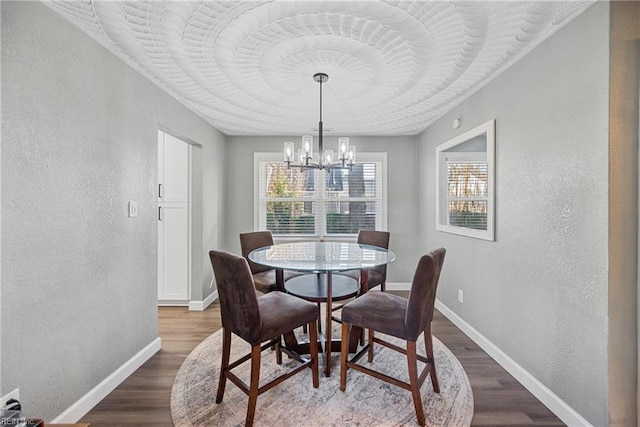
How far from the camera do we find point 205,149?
11.7 feet

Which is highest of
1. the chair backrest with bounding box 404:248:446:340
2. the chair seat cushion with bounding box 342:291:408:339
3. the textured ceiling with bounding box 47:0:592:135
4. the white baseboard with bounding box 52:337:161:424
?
the textured ceiling with bounding box 47:0:592:135

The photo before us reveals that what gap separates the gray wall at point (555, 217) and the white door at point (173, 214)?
333 centimetres

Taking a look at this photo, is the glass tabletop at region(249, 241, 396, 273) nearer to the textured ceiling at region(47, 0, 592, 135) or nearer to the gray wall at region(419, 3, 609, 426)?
the gray wall at region(419, 3, 609, 426)

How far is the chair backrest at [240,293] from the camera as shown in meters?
1.65

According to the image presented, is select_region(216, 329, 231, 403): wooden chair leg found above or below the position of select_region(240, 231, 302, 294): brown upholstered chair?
below

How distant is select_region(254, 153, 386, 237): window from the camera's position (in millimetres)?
4328

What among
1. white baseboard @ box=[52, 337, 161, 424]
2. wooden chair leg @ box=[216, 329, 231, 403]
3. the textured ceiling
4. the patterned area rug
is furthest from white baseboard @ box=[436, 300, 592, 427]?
white baseboard @ box=[52, 337, 161, 424]

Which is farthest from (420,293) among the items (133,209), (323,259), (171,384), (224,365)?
(133,209)

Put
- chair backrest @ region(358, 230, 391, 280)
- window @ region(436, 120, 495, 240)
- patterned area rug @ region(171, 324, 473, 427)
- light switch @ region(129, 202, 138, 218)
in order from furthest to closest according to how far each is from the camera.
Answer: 1. chair backrest @ region(358, 230, 391, 280)
2. window @ region(436, 120, 495, 240)
3. light switch @ region(129, 202, 138, 218)
4. patterned area rug @ region(171, 324, 473, 427)

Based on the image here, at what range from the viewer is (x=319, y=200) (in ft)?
14.3

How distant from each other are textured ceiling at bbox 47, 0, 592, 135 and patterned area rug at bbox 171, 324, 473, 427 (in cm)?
233

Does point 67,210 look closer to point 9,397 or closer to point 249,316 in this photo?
point 9,397

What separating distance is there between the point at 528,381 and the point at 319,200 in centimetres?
310

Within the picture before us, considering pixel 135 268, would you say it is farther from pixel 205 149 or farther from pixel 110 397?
pixel 205 149
